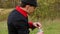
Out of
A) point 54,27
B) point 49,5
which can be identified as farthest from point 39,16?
point 54,27

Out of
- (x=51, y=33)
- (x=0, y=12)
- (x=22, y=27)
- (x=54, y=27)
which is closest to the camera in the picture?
(x=22, y=27)

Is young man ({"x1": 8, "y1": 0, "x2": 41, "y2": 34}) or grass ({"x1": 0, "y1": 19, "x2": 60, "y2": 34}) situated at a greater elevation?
young man ({"x1": 8, "y1": 0, "x2": 41, "y2": 34})

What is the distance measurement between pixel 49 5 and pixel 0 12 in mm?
2706

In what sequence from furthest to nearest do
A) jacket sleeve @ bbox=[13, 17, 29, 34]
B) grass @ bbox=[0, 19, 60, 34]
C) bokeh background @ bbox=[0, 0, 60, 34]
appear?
bokeh background @ bbox=[0, 0, 60, 34], grass @ bbox=[0, 19, 60, 34], jacket sleeve @ bbox=[13, 17, 29, 34]

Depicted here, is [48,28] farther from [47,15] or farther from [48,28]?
[47,15]

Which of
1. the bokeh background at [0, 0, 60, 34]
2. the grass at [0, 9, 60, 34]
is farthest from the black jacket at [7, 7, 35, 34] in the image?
the bokeh background at [0, 0, 60, 34]

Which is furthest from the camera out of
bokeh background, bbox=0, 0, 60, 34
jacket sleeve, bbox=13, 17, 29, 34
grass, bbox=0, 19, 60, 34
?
bokeh background, bbox=0, 0, 60, 34

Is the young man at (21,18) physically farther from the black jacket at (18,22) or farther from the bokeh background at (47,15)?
the bokeh background at (47,15)

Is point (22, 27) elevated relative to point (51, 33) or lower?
elevated

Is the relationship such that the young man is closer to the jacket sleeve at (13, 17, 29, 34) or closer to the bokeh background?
the jacket sleeve at (13, 17, 29, 34)

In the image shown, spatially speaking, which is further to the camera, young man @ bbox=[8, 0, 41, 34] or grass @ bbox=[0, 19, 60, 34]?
grass @ bbox=[0, 19, 60, 34]

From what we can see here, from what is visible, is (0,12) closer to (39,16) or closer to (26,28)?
(39,16)

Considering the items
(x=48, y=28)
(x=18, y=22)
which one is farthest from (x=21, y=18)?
(x=48, y=28)

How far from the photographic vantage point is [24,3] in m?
2.98
